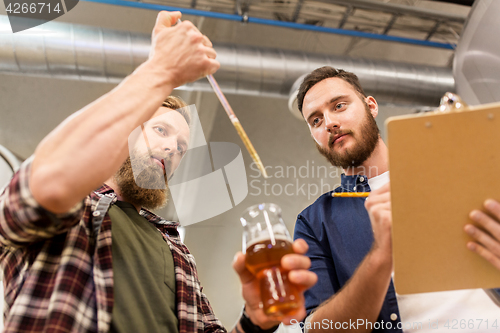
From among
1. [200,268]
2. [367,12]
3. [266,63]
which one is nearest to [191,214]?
[200,268]

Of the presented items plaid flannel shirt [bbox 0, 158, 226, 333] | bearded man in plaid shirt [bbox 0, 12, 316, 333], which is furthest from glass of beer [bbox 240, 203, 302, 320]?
plaid flannel shirt [bbox 0, 158, 226, 333]

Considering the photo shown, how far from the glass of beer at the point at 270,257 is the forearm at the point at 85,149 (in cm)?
32

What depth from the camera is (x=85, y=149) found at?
2.38 ft

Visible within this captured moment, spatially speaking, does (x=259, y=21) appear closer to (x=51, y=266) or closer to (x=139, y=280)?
(x=139, y=280)

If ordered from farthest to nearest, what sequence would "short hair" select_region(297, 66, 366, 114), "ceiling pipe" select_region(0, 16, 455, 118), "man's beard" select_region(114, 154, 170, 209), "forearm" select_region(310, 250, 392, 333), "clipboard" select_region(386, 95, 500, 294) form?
"ceiling pipe" select_region(0, 16, 455, 118) < "short hair" select_region(297, 66, 366, 114) < "man's beard" select_region(114, 154, 170, 209) < "forearm" select_region(310, 250, 392, 333) < "clipboard" select_region(386, 95, 500, 294)

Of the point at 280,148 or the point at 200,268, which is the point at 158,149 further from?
the point at 200,268

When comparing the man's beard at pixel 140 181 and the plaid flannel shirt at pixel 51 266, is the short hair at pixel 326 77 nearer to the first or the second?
the man's beard at pixel 140 181

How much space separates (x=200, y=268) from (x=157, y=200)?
10.4 ft

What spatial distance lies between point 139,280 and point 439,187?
2.71ft

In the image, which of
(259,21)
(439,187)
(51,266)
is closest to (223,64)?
(259,21)

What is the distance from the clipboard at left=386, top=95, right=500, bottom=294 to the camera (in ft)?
2.25

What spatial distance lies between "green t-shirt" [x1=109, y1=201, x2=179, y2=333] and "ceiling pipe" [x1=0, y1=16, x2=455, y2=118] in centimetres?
134

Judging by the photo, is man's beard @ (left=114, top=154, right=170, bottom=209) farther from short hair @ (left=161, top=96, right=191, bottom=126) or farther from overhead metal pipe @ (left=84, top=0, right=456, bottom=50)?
overhead metal pipe @ (left=84, top=0, right=456, bottom=50)

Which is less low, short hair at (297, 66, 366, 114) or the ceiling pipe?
the ceiling pipe
